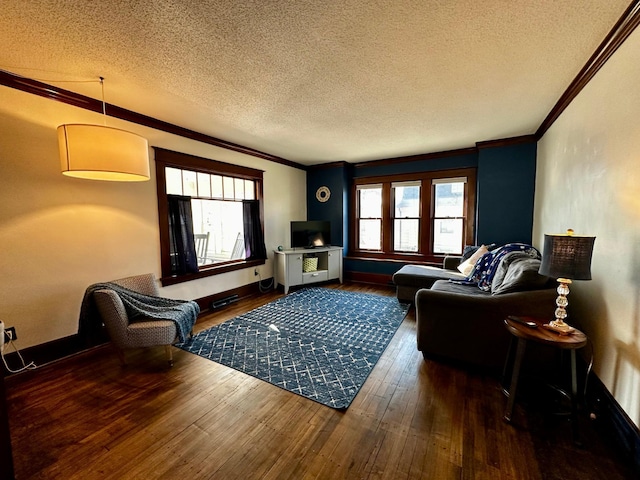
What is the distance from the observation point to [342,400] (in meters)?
1.96

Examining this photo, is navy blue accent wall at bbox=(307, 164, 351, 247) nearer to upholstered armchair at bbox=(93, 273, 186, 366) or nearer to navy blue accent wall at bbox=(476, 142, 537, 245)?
navy blue accent wall at bbox=(476, 142, 537, 245)

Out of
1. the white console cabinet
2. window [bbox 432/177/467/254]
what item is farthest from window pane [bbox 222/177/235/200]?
window [bbox 432/177/467/254]

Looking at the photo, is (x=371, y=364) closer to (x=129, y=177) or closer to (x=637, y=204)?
(x=637, y=204)

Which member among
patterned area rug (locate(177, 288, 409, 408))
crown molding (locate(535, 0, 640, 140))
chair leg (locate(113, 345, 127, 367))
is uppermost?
crown molding (locate(535, 0, 640, 140))

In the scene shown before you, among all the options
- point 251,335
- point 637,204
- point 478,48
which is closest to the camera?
point 637,204

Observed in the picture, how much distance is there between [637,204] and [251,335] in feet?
10.7

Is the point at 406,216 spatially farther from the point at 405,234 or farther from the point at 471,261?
the point at 471,261

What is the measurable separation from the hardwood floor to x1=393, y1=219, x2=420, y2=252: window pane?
124 inches

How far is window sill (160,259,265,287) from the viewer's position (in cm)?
339

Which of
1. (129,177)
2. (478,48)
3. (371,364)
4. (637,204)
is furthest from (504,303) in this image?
(129,177)

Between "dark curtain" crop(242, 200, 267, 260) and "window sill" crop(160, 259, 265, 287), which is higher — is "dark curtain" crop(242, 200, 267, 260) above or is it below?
above

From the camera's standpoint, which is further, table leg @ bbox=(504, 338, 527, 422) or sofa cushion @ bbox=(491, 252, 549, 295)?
sofa cushion @ bbox=(491, 252, 549, 295)

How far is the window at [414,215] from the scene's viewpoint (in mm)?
4730

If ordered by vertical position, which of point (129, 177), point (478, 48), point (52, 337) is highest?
point (478, 48)
